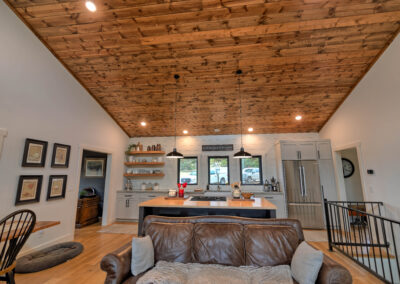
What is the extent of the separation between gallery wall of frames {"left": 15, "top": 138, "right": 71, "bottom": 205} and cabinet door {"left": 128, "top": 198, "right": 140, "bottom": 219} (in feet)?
6.64

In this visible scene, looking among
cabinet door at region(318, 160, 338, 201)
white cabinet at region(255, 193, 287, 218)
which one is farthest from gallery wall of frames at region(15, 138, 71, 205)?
cabinet door at region(318, 160, 338, 201)

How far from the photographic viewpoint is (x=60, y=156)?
12.7 ft

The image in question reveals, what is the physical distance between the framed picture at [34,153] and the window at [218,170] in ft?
13.8

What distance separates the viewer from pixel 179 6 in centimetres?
288

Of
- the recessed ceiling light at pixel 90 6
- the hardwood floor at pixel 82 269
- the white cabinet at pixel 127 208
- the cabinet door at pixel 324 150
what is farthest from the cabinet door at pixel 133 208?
the cabinet door at pixel 324 150

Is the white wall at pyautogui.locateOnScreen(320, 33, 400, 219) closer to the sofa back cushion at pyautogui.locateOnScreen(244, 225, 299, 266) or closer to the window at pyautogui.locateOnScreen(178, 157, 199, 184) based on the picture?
the sofa back cushion at pyautogui.locateOnScreen(244, 225, 299, 266)

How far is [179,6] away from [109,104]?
126 inches

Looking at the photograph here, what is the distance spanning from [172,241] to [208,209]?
4.15 ft

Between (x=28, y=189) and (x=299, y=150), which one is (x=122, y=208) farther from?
(x=299, y=150)

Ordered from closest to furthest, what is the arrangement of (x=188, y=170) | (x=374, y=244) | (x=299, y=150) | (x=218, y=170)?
(x=374, y=244), (x=299, y=150), (x=218, y=170), (x=188, y=170)

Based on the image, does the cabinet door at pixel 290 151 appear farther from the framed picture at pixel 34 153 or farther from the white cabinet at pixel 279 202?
the framed picture at pixel 34 153

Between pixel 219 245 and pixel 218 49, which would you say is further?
pixel 218 49

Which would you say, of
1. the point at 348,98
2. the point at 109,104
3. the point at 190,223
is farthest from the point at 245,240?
the point at 109,104

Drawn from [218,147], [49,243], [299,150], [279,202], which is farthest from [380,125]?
[49,243]
